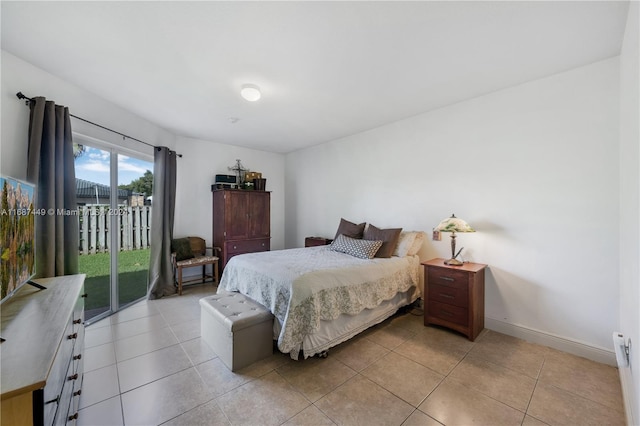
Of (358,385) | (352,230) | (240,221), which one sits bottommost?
(358,385)

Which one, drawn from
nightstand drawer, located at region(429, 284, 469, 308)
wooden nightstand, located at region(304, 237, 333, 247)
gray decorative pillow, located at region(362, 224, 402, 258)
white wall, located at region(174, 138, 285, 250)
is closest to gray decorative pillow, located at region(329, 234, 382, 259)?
gray decorative pillow, located at region(362, 224, 402, 258)

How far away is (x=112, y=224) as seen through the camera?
3184mm

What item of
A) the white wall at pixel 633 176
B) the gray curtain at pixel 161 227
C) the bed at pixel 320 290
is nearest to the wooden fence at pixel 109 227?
the gray curtain at pixel 161 227

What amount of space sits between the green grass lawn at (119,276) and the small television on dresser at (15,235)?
1270 millimetres

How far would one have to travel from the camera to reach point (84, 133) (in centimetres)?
275

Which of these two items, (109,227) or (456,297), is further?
(109,227)

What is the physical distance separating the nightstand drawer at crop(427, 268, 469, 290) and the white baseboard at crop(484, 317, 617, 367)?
0.65 metres

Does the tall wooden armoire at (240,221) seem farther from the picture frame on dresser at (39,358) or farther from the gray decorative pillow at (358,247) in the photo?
the picture frame on dresser at (39,358)

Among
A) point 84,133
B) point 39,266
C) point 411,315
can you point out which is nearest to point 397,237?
point 411,315

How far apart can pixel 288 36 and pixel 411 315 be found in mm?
3255

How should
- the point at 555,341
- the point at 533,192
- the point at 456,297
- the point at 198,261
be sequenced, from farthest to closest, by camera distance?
the point at 198,261, the point at 456,297, the point at 533,192, the point at 555,341

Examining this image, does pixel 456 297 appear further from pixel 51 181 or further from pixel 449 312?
pixel 51 181

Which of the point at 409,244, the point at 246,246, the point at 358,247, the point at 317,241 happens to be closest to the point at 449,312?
the point at 409,244

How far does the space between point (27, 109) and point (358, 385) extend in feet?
12.1
